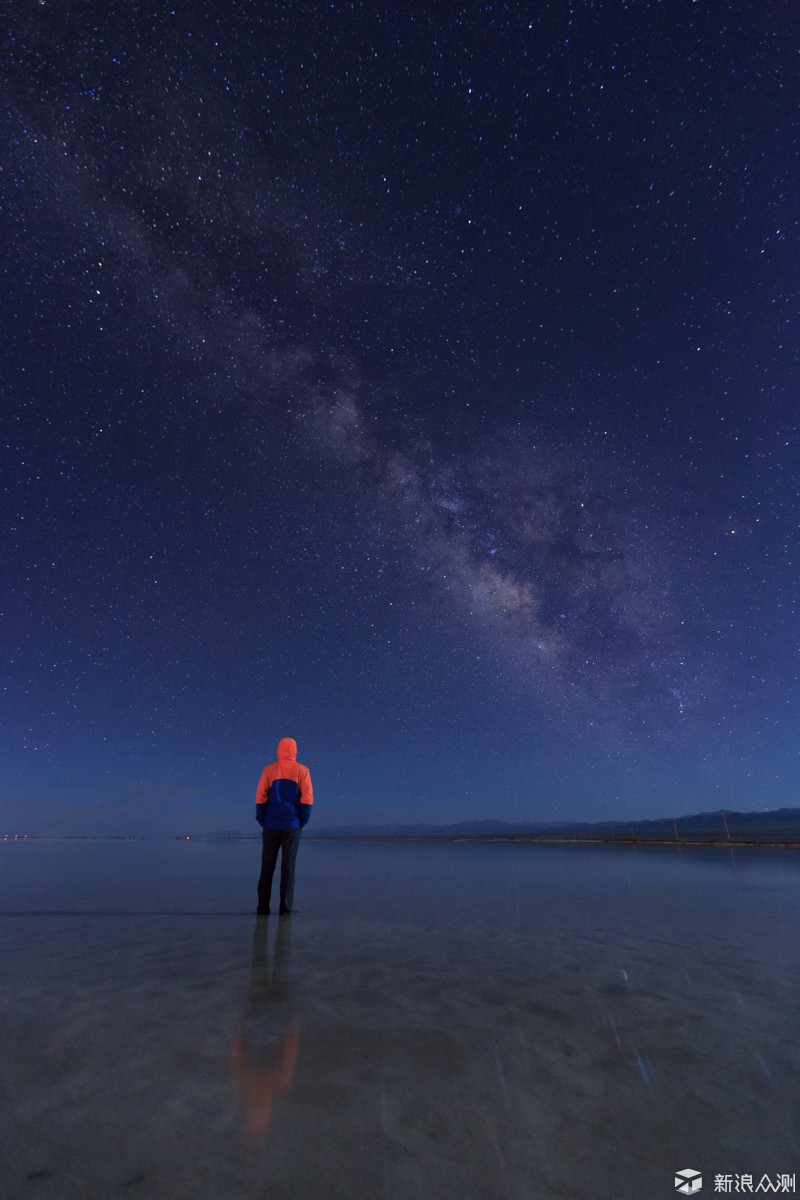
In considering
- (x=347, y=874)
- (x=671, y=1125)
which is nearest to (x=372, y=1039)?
(x=671, y=1125)

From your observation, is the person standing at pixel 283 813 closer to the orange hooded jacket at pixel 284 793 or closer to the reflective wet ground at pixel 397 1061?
the orange hooded jacket at pixel 284 793

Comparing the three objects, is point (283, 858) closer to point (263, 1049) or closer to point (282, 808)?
point (282, 808)

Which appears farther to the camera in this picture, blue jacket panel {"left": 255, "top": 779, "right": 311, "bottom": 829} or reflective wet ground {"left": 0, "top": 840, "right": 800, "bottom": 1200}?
blue jacket panel {"left": 255, "top": 779, "right": 311, "bottom": 829}

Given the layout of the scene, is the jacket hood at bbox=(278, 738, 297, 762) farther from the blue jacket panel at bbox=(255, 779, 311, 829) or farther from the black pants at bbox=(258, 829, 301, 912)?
the black pants at bbox=(258, 829, 301, 912)

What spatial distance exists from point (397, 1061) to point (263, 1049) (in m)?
0.62

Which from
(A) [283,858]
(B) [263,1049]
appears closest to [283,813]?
(A) [283,858]

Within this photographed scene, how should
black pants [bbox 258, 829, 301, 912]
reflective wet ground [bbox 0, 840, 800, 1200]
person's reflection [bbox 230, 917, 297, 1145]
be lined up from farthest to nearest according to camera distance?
1. black pants [bbox 258, 829, 301, 912]
2. person's reflection [bbox 230, 917, 297, 1145]
3. reflective wet ground [bbox 0, 840, 800, 1200]

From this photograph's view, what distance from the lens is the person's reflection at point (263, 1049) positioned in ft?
6.66

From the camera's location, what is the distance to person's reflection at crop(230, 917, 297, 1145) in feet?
6.66

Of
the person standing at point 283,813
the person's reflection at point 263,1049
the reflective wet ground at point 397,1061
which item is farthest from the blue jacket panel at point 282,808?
the person's reflection at point 263,1049

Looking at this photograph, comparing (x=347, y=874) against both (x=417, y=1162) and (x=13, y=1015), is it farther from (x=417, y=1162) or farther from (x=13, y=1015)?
(x=417, y=1162)

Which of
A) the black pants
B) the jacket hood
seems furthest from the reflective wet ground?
the jacket hood

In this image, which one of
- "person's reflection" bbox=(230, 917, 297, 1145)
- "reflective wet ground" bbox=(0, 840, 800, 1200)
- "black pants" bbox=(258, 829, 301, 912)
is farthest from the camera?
"black pants" bbox=(258, 829, 301, 912)

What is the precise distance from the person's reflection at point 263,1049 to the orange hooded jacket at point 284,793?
249cm
